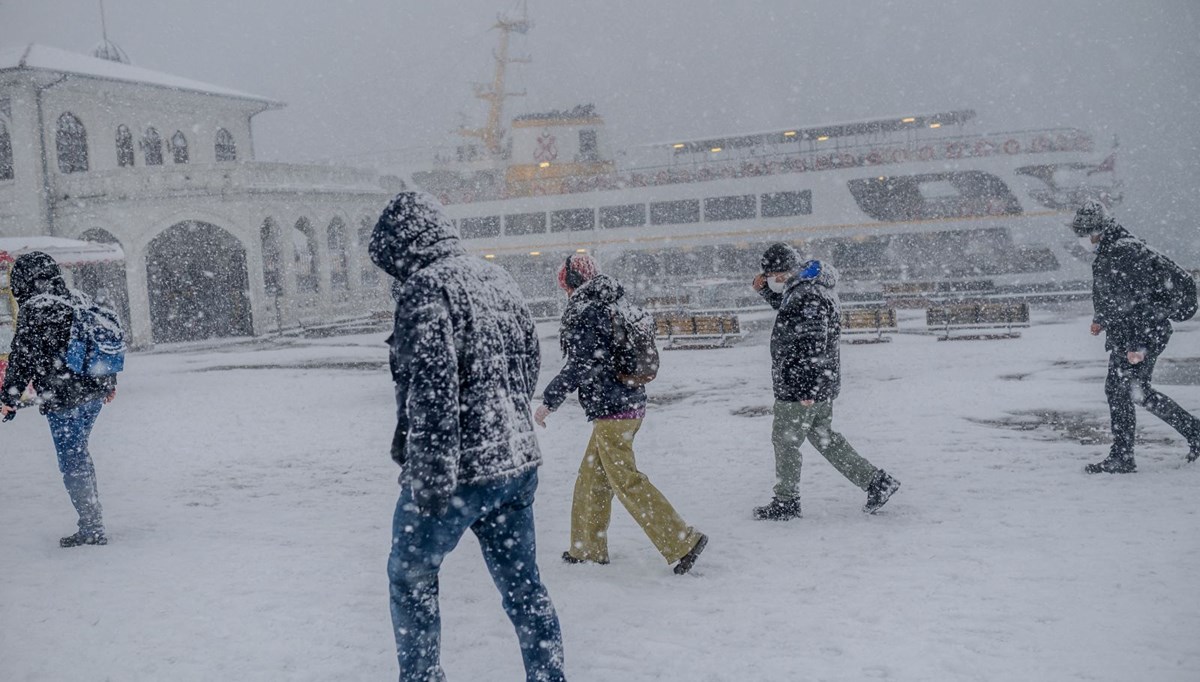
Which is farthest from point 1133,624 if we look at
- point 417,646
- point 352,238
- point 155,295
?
point 352,238

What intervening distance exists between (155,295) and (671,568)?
83.2ft

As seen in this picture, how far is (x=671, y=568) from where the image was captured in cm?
475

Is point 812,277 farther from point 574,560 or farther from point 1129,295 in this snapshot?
point 1129,295

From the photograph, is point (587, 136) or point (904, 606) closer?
point (904, 606)

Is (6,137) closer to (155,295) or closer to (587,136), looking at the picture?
(155,295)

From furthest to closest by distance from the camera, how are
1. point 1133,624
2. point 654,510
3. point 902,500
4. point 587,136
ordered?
point 587,136, point 902,500, point 654,510, point 1133,624

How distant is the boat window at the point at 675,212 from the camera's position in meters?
34.2

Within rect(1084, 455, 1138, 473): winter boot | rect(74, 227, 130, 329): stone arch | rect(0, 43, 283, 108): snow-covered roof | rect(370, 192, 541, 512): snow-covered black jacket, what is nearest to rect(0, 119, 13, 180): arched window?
rect(0, 43, 283, 108): snow-covered roof

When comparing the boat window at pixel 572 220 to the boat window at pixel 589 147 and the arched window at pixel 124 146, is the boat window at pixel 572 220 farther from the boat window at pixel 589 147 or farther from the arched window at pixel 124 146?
the arched window at pixel 124 146

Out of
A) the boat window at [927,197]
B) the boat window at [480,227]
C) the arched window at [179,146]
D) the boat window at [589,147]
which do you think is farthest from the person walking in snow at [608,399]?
the boat window at [589,147]

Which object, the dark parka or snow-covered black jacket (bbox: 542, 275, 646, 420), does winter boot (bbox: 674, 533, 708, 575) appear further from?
the dark parka

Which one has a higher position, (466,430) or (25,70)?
(25,70)

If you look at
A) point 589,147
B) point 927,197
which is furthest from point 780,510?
point 589,147

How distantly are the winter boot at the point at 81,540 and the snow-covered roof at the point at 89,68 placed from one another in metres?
23.1
